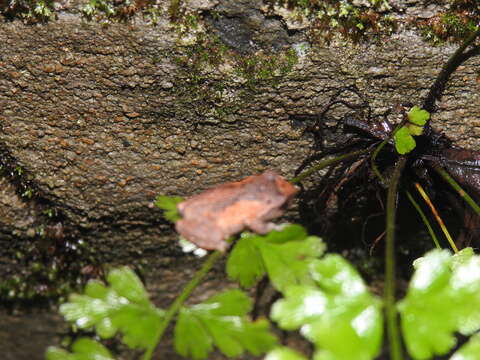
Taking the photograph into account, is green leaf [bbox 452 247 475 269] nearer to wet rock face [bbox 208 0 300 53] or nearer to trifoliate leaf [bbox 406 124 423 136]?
trifoliate leaf [bbox 406 124 423 136]

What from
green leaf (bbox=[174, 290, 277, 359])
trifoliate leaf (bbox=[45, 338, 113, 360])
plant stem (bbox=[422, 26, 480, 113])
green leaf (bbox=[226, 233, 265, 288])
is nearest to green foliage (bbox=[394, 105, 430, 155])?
plant stem (bbox=[422, 26, 480, 113])

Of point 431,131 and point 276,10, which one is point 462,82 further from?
point 276,10

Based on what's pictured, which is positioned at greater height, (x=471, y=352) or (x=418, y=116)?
(x=418, y=116)

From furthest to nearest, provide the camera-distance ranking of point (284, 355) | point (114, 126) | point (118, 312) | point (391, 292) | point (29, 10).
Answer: point (114, 126) < point (29, 10) < point (118, 312) < point (391, 292) < point (284, 355)

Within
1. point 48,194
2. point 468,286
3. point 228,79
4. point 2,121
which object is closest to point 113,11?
point 228,79

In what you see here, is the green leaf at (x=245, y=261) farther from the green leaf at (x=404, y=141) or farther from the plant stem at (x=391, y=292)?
the green leaf at (x=404, y=141)

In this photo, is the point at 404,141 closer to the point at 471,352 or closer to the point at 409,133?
the point at 409,133

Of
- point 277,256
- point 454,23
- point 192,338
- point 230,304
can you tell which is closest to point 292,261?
point 277,256
